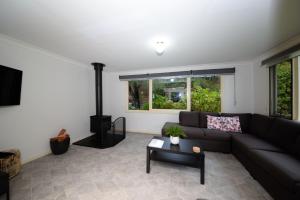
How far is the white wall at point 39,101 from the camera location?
7.02 ft

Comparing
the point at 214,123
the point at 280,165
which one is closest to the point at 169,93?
the point at 214,123

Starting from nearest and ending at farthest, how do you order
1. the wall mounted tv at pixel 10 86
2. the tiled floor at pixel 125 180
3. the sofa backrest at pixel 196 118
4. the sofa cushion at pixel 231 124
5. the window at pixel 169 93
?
the tiled floor at pixel 125 180
the wall mounted tv at pixel 10 86
the sofa cushion at pixel 231 124
the sofa backrest at pixel 196 118
the window at pixel 169 93

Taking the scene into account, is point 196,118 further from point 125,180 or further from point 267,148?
point 125,180

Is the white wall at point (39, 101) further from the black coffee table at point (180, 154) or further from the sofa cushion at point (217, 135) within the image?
Answer: the sofa cushion at point (217, 135)

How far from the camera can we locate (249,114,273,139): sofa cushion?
237 cm

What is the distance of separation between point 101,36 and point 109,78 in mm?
2802

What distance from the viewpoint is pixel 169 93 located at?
161 inches

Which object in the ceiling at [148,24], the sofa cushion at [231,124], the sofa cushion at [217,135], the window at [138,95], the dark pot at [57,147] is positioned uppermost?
the ceiling at [148,24]

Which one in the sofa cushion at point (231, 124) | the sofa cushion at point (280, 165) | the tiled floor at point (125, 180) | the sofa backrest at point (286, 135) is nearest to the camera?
the sofa cushion at point (280, 165)

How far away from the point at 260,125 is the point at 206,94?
1509 millimetres

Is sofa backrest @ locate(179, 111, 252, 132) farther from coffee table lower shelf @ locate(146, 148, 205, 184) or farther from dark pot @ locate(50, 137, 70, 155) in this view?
dark pot @ locate(50, 137, 70, 155)

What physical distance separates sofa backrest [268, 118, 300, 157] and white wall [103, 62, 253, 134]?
1.33m

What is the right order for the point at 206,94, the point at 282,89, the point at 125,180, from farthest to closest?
the point at 206,94 → the point at 282,89 → the point at 125,180

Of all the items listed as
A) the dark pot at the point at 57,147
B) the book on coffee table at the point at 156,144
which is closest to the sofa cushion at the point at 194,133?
the book on coffee table at the point at 156,144
